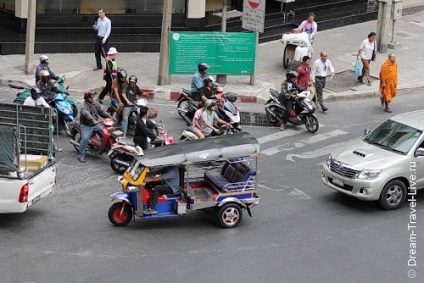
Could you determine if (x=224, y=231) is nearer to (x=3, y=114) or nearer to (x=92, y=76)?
(x=3, y=114)

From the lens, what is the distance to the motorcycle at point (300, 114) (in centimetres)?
2145

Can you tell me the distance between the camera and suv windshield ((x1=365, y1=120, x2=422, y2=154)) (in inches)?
680

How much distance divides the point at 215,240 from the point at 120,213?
1.68m

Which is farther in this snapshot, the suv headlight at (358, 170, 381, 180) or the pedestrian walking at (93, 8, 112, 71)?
the pedestrian walking at (93, 8, 112, 71)

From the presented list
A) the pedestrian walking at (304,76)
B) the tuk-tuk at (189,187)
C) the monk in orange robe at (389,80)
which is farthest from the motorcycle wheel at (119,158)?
the monk in orange robe at (389,80)

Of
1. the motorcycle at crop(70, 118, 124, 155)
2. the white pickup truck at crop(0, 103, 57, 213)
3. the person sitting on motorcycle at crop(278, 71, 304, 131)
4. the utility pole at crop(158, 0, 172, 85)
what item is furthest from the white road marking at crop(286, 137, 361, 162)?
the utility pole at crop(158, 0, 172, 85)

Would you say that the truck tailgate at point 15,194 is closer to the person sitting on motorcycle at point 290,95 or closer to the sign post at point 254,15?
the person sitting on motorcycle at point 290,95

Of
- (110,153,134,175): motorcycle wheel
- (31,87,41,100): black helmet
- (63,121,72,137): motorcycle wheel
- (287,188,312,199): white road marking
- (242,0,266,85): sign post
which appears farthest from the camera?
(242,0,266,85): sign post

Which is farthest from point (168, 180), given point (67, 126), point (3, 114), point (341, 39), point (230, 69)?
point (341, 39)

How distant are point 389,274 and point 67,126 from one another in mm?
8960

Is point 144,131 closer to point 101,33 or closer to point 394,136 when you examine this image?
point 394,136

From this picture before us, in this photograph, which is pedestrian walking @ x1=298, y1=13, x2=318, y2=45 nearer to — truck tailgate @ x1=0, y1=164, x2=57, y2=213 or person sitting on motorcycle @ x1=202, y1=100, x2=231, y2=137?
person sitting on motorcycle @ x1=202, y1=100, x2=231, y2=137

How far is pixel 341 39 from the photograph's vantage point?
3005 centimetres

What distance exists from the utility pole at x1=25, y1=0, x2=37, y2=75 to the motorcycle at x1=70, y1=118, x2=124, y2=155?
5358 mm
